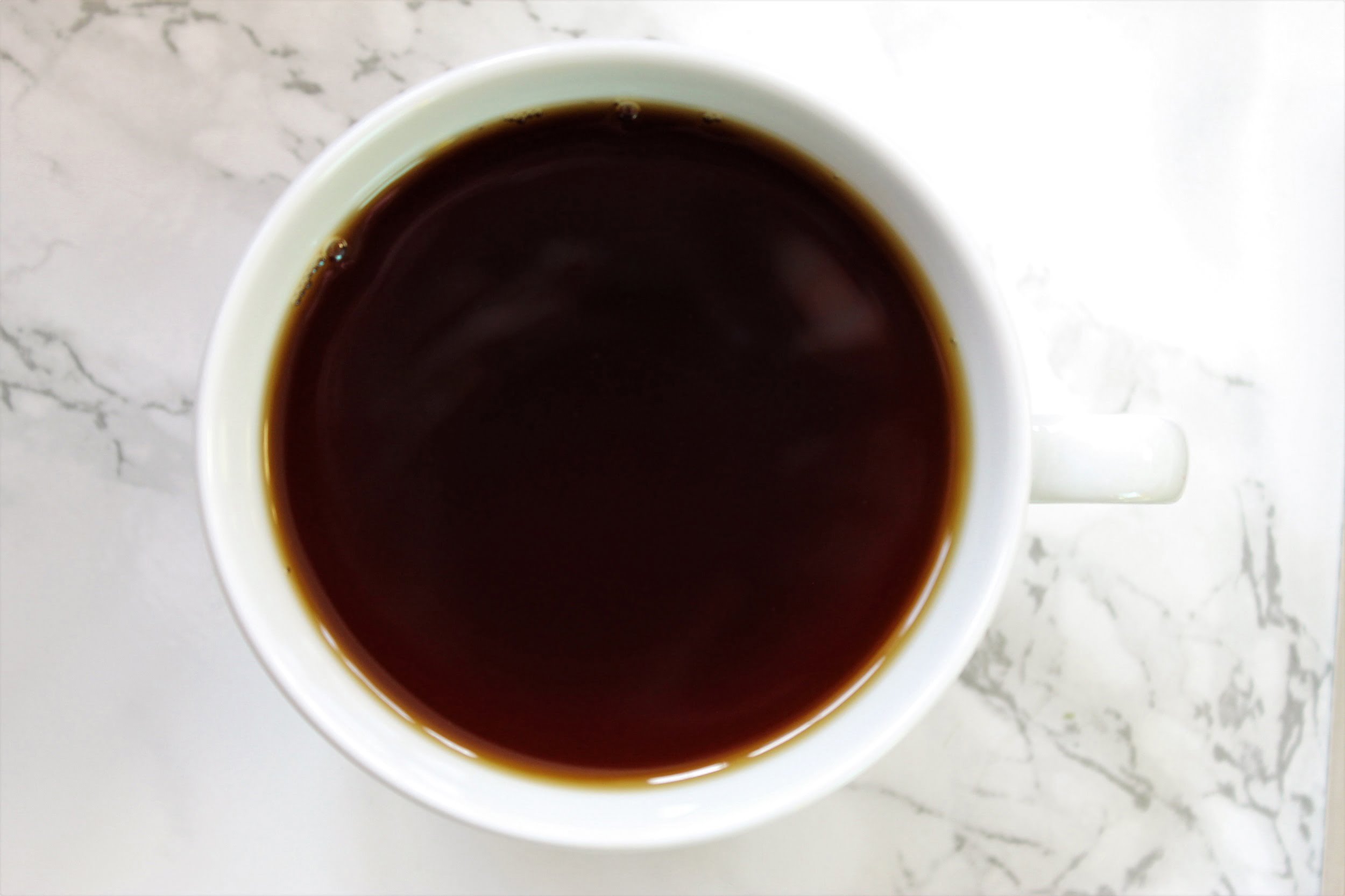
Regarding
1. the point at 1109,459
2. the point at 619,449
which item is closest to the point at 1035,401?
the point at 1109,459

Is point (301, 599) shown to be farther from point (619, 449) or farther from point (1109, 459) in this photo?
point (1109, 459)

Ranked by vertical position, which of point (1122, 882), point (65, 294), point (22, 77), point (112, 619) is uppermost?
point (22, 77)

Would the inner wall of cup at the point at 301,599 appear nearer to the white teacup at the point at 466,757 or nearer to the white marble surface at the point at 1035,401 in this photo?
the white teacup at the point at 466,757

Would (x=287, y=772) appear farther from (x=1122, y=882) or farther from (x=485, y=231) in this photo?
(x=1122, y=882)

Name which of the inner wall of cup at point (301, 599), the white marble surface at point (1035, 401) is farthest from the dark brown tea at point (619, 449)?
the white marble surface at point (1035, 401)

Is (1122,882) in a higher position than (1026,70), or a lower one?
lower

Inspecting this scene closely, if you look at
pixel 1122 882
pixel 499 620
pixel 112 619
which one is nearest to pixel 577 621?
pixel 499 620

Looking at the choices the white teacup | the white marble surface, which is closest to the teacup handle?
the white teacup
